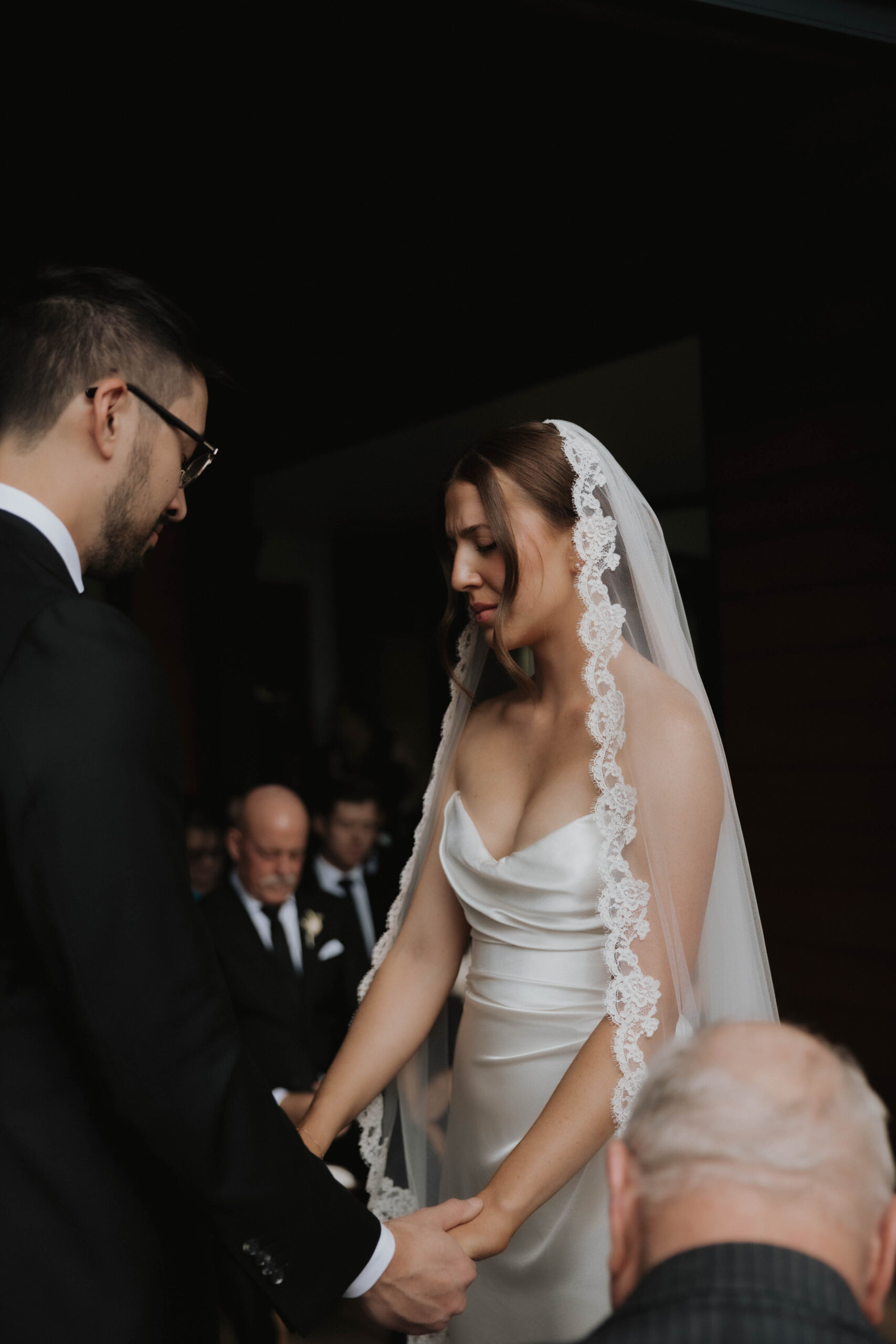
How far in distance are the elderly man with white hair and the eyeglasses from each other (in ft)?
3.04

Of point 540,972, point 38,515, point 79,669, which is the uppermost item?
point 38,515

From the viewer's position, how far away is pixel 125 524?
4.50ft

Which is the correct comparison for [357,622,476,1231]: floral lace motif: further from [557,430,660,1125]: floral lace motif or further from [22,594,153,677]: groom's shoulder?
[22,594,153,677]: groom's shoulder

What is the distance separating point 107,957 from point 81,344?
0.72m

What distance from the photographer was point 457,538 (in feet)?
6.55

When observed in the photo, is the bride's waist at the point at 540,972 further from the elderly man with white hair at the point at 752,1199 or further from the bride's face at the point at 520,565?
the elderly man with white hair at the point at 752,1199

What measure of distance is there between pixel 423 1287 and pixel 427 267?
452cm

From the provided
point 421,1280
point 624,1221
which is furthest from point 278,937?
point 624,1221

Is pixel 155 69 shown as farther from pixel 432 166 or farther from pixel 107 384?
pixel 107 384

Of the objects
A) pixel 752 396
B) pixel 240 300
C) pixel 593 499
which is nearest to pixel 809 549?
Answer: pixel 752 396

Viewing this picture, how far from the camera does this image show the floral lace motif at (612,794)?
170 cm

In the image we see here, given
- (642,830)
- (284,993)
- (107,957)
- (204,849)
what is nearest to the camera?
(107,957)

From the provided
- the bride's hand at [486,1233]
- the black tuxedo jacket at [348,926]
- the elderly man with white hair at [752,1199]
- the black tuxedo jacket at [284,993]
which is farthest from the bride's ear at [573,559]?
the black tuxedo jacket at [348,926]

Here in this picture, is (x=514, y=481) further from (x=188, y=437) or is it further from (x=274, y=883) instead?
(x=274, y=883)
